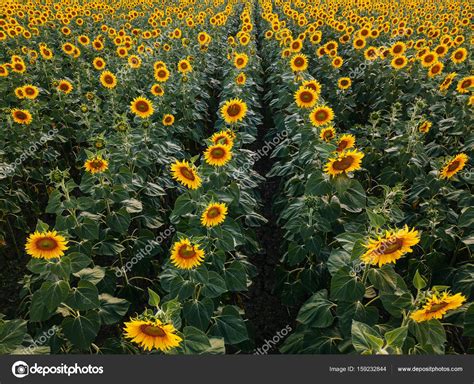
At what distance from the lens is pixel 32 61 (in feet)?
26.5

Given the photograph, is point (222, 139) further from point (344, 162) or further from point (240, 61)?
point (240, 61)

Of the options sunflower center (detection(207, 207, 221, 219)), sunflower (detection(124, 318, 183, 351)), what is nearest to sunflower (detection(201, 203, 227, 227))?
sunflower center (detection(207, 207, 221, 219))

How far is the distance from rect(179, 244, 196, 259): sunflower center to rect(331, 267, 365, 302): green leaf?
1088 mm

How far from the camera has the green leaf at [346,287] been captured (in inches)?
104

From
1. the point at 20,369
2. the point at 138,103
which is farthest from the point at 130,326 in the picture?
the point at 138,103

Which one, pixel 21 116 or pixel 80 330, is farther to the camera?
pixel 21 116

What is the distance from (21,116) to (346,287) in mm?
5372

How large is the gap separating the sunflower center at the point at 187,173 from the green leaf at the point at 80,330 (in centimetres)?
154

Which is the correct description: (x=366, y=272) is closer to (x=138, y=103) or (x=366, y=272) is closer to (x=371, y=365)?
(x=371, y=365)

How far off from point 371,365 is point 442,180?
301 cm

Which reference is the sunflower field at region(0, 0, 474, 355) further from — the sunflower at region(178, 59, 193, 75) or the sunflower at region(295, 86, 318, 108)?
the sunflower at region(178, 59, 193, 75)

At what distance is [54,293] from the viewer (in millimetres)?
2594

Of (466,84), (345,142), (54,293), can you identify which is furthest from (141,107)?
(466,84)

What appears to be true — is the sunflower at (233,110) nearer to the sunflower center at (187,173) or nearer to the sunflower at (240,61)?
the sunflower center at (187,173)
